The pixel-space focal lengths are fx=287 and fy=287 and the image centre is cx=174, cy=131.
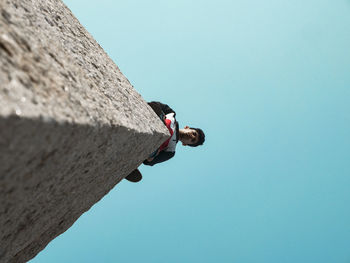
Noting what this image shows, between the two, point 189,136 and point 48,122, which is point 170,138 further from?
point 48,122

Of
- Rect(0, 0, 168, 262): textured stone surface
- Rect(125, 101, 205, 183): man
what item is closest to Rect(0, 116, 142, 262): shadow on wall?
Rect(0, 0, 168, 262): textured stone surface

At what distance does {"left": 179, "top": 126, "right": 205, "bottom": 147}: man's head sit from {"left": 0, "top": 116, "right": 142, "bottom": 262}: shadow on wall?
6.53 feet

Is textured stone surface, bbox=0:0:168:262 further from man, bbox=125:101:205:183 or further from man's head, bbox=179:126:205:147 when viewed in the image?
man's head, bbox=179:126:205:147

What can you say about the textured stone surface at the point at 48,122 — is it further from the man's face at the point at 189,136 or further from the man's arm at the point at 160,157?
the man's face at the point at 189,136

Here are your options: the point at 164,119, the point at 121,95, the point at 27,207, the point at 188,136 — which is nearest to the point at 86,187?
the point at 27,207

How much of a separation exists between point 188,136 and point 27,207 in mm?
2662

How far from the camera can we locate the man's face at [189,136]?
3615 millimetres

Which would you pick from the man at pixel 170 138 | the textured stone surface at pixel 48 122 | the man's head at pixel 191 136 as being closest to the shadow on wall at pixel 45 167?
the textured stone surface at pixel 48 122

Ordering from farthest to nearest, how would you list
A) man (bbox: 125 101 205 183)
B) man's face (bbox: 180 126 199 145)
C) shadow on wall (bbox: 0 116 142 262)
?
man's face (bbox: 180 126 199 145) → man (bbox: 125 101 205 183) → shadow on wall (bbox: 0 116 142 262)

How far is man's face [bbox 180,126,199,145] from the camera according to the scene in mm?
3615

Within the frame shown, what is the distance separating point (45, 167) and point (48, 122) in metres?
0.21

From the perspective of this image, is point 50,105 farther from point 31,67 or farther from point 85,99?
point 85,99

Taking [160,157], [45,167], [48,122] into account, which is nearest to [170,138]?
[160,157]

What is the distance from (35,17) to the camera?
3.90ft
